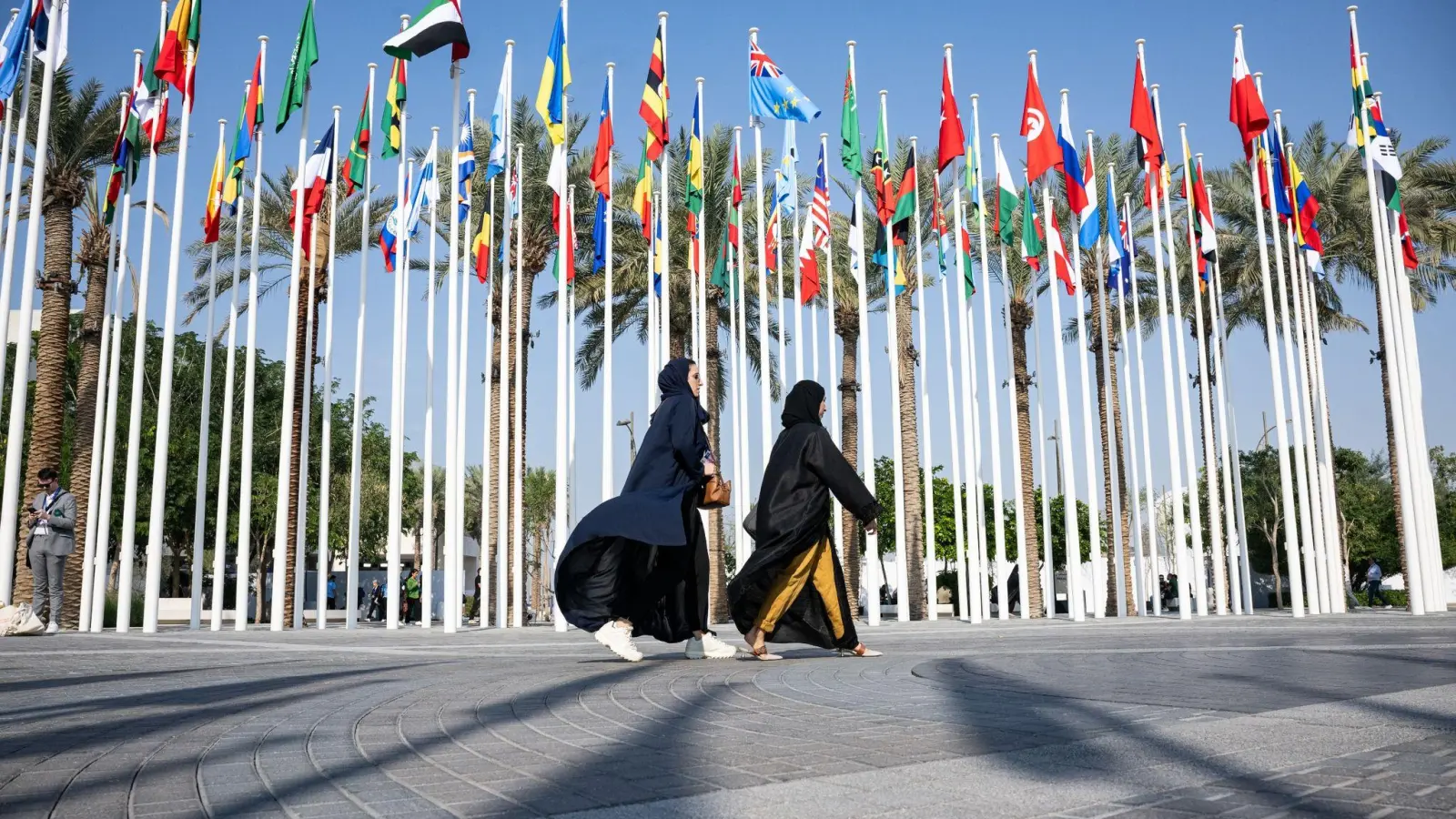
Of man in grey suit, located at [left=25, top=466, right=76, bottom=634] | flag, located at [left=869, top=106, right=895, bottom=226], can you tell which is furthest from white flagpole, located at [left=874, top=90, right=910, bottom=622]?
man in grey suit, located at [left=25, top=466, right=76, bottom=634]

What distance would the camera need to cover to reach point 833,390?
2266cm

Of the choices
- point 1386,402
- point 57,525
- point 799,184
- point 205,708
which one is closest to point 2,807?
point 205,708

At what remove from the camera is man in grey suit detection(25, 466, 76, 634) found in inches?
570

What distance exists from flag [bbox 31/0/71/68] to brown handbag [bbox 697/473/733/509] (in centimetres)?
1262

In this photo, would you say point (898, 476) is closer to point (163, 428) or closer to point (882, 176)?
point (882, 176)

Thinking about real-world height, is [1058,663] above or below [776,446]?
below

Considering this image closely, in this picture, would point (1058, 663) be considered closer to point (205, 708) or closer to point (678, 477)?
point (678, 477)

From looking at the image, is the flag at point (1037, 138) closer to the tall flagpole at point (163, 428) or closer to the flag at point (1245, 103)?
the flag at point (1245, 103)

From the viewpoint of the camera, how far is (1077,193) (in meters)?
19.7

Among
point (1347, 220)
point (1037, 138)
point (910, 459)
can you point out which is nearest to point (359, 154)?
point (1037, 138)

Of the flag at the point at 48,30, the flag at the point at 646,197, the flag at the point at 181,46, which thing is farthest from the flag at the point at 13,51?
the flag at the point at 646,197

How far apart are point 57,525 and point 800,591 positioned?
10.6m

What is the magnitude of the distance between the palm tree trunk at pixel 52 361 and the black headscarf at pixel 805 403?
1579 cm

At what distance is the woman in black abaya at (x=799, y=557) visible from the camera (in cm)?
841
